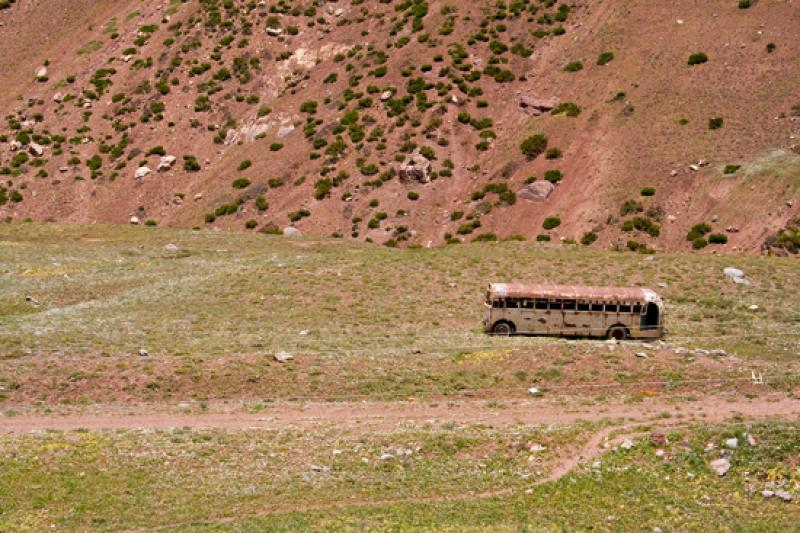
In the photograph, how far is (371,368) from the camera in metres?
47.0

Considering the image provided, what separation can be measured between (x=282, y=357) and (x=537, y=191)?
52.1 m

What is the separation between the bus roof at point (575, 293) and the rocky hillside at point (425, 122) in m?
30.3

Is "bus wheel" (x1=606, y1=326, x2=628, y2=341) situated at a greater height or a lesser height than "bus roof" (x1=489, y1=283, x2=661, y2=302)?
lesser

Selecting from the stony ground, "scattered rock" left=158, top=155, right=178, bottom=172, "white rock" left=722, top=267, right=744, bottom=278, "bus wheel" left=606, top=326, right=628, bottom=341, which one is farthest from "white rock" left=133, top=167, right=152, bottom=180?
"bus wheel" left=606, top=326, right=628, bottom=341

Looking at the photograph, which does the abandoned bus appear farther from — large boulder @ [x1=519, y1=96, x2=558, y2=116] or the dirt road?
large boulder @ [x1=519, y1=96, x2=558, y2=116]

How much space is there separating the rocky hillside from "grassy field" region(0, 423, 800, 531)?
4823 cm

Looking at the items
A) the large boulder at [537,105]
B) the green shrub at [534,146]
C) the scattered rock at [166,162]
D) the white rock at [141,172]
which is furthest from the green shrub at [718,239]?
the white rock at [141,172]

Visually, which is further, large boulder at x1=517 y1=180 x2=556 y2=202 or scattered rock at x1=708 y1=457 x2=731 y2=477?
large boulder at x1=517 y1=180 x2=556 y2=202

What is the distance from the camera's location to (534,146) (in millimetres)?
100250

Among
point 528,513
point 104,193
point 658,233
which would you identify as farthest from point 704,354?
point 104,193

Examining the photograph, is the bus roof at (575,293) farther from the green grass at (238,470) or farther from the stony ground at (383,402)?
the green grass at (238,470)

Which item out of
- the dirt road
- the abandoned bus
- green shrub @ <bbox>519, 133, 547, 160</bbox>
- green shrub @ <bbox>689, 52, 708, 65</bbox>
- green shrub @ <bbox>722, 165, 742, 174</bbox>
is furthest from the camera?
green shrub @ <bbox>689, 52, 708, 65</bbox>

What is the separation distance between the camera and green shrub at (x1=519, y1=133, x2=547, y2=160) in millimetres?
100062

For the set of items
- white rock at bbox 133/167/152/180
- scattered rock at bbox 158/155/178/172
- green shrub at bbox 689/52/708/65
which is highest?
green shrub at bbox 689/52/708/65
